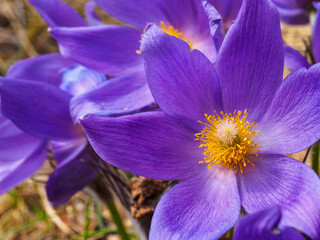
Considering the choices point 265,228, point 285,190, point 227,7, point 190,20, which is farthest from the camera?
point 190,20

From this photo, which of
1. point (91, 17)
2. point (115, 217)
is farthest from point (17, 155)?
point (91, 17)

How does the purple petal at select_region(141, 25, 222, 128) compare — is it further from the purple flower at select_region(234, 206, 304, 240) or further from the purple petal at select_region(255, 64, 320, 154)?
the purple flower at select_region(234, 206, 304, 240)

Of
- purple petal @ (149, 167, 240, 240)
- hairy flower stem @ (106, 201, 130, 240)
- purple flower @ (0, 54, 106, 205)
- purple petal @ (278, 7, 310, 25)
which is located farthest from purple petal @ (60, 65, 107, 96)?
purple petal @ (278, 7, 310, 25)

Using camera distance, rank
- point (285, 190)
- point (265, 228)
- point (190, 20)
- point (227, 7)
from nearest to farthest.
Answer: point (265, 228) → point (285, 190) → point (227, 7) → point (190, 20)

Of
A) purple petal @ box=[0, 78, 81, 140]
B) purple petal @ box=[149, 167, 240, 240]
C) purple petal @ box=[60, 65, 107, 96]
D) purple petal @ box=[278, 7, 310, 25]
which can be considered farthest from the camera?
purple petal @ box=[278, 7, 310, 25]

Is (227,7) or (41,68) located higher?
(227,7)

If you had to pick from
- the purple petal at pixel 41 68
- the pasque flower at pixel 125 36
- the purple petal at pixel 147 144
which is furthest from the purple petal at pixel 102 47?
the purple petal at pixel 147 144

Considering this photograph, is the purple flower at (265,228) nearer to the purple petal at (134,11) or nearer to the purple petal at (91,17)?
the purple petal at (134,11)

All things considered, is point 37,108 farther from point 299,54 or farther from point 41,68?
point 299,54

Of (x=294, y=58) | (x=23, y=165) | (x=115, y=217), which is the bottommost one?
(x=115, y=217)
